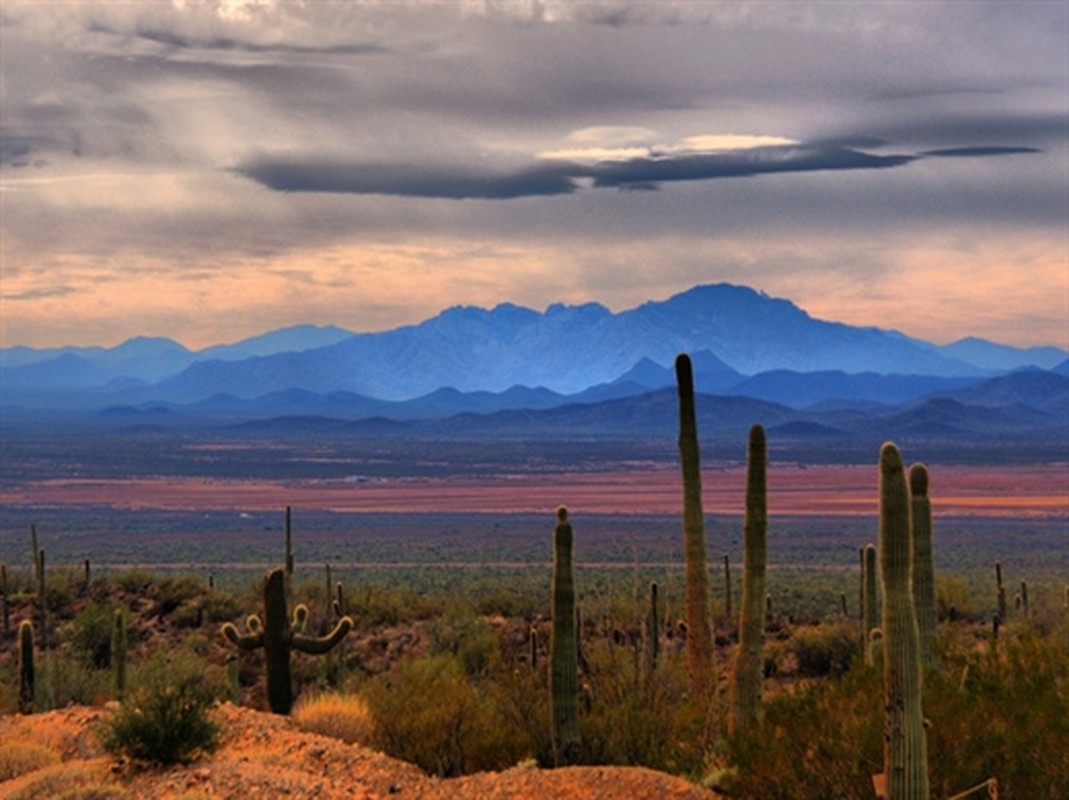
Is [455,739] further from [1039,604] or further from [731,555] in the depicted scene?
[731,555]

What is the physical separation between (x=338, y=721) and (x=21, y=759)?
370cm

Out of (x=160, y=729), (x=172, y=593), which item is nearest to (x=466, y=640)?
(x=172, y=593)

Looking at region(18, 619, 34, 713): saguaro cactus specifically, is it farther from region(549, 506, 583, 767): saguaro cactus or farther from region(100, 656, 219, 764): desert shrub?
region(549, 506, 583, 767): saguaro cactus

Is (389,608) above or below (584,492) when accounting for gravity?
above

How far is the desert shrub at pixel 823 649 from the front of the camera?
29609 millimetres

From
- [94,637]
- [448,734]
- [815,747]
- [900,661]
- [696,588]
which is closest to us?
[900,661]

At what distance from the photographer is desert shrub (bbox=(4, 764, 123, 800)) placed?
13844 mm

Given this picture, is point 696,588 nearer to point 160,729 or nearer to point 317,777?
point 317,777

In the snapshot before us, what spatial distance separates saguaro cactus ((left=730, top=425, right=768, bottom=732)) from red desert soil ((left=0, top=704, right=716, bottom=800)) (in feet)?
5.70

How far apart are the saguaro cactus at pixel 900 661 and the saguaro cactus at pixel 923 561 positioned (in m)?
3.03

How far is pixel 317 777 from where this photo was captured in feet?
46.8

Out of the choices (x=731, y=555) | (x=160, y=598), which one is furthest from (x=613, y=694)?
(x=731, y=555)

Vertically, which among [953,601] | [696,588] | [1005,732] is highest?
[696,588]

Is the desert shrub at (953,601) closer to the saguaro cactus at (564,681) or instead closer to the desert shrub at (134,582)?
the desert shrub at (134,582)
